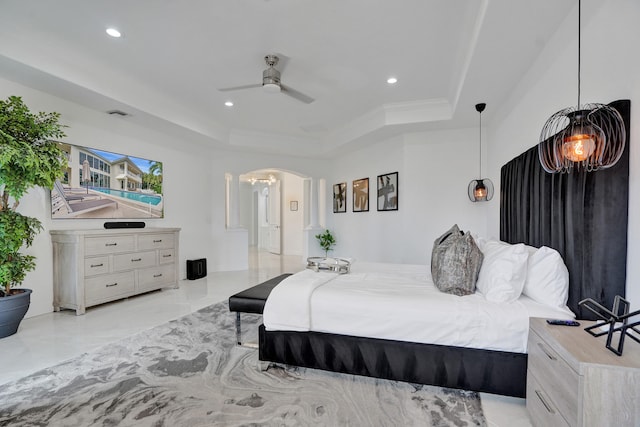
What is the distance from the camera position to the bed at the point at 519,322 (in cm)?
172

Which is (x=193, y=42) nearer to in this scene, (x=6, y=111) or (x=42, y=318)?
(x=6, y=111)

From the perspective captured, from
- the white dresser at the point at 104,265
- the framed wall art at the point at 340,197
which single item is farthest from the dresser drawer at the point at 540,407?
the framed wall art at the point at 340,197

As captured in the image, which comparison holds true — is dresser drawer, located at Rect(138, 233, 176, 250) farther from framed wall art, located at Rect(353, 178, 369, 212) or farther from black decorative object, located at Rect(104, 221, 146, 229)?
framed wall art, located at Rect(353, 178, 369, 212)

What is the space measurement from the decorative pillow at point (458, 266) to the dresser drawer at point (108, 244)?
3.86 metres

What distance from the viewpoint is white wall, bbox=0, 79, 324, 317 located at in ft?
11.8

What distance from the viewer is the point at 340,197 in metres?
7.14

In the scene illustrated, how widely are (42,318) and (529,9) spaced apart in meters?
5.44

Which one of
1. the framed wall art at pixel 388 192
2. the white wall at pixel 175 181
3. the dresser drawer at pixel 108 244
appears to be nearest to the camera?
the white wall at pixel 175 181

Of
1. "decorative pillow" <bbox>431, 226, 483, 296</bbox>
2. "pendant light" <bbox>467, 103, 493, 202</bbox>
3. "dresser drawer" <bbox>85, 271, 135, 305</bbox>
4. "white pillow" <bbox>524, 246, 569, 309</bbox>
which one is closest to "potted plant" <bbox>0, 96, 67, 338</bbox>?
"dresser drawer" <bbox>85, 271, 135, 305</bbox>

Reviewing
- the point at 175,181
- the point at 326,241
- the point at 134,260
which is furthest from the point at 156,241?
the point at 326,241

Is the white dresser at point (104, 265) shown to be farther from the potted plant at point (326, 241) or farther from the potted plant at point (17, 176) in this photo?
the potted plant at point (326, 241)

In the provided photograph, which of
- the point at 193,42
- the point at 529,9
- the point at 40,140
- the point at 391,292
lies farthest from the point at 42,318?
the point at 529,9

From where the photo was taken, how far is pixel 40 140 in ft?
10.4

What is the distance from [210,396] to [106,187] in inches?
143
